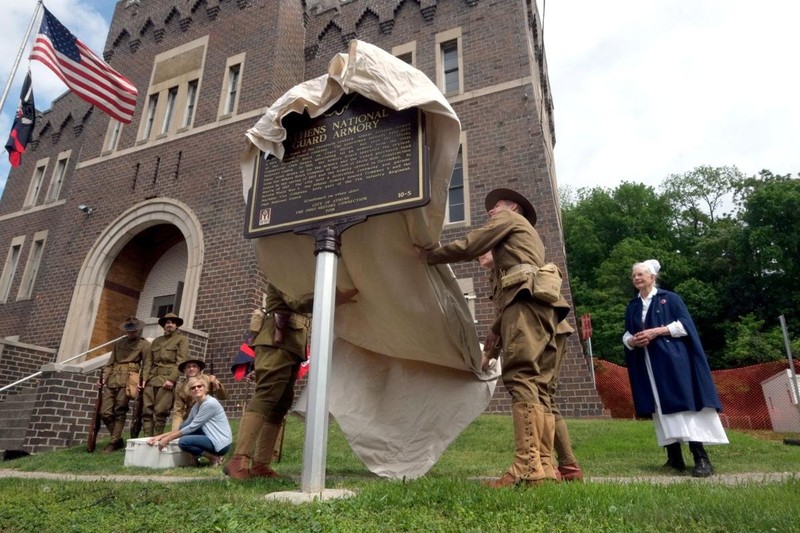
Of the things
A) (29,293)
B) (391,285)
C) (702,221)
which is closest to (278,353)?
(391,285)

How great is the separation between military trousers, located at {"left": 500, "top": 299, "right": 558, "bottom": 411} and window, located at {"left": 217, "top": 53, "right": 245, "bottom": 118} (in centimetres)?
1367

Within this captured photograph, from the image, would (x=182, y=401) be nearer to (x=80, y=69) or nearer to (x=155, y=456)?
(x=155, y=456)

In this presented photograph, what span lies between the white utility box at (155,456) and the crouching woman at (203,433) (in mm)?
73

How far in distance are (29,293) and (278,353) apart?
18.1 meters

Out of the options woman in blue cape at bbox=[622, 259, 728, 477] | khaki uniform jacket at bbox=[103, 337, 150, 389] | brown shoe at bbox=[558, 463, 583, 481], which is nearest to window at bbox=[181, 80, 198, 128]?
khaki uniform jacket at bbox=[103, 337, 150, 389]

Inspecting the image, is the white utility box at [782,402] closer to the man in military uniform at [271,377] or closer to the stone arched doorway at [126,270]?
the man in military uniform at [271,377]

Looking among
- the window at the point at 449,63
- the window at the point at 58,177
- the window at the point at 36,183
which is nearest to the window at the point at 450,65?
the window at the point at 449,63

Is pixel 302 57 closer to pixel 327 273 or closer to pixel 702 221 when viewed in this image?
pixel 327 273

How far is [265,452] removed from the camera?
4.54 metres

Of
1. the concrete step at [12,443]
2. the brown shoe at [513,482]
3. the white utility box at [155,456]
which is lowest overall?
the brown shoe at [513,482]

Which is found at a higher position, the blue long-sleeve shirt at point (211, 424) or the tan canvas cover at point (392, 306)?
the tan canvas cover at point (392, 306)

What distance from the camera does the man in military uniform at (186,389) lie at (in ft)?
25.8

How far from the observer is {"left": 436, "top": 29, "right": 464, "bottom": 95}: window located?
14248mm

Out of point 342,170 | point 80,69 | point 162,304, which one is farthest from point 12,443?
point 342,170
